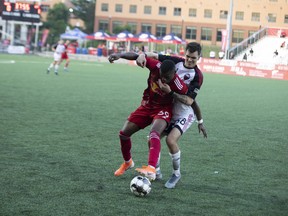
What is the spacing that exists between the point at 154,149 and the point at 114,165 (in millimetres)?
1234

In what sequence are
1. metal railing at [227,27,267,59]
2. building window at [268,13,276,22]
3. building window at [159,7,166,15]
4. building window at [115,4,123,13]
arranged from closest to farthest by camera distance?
metal railing at [227,27,267,59] → building window at [268,13,276,22] → building window at [159,7,166,15] → building window at [115,4,123,13]

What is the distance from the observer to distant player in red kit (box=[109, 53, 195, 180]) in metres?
6.48

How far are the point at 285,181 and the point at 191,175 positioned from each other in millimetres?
1178

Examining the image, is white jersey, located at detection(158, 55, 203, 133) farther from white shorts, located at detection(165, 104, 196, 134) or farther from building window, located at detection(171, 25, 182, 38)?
building window, located at detection(171, 25, 182, 38)

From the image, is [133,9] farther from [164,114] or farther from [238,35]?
[164,114]

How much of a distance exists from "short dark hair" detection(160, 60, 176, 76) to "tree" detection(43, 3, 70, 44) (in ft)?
244

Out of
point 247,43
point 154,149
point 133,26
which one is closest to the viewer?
point 154,149

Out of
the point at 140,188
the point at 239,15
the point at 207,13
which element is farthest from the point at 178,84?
the point at 207,13

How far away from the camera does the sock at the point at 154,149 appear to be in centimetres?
648

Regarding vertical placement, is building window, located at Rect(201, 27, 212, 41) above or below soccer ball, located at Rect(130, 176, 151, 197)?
above

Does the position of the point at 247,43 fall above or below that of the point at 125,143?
above

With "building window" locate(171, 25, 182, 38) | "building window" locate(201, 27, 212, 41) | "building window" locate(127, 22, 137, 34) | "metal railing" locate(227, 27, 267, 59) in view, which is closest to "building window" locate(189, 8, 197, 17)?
"building window" locate(201, 27, 212, 41)

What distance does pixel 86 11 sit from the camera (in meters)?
102

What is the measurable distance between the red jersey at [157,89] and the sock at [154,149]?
1.35 ft
